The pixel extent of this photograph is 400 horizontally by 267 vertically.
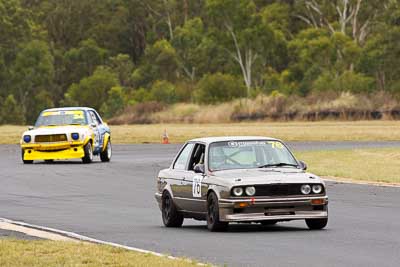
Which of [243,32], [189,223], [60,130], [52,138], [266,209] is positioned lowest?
[243,32]

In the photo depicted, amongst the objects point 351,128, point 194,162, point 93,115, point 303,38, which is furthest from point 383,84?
point 194,162

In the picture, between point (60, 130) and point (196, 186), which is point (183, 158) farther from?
point (60, 130)

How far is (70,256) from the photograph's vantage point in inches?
525

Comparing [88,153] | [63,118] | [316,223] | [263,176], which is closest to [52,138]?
[63,118]

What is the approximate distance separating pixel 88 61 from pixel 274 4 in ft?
66.0

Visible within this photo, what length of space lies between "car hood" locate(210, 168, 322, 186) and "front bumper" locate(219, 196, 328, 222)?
0.24 m

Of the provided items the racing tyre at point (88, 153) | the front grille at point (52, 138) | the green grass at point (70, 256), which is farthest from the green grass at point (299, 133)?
the green grass at point (70, 256)

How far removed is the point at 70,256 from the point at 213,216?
12.5 feet

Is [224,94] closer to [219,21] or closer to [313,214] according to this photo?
[219,21]

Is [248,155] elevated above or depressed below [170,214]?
above

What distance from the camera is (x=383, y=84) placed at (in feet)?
301

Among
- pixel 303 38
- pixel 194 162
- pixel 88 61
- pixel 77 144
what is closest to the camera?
pixel 194 162

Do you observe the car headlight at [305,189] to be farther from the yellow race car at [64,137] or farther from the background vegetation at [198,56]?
the background vegetation at [198,56]

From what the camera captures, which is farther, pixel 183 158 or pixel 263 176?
pixel 183 158
